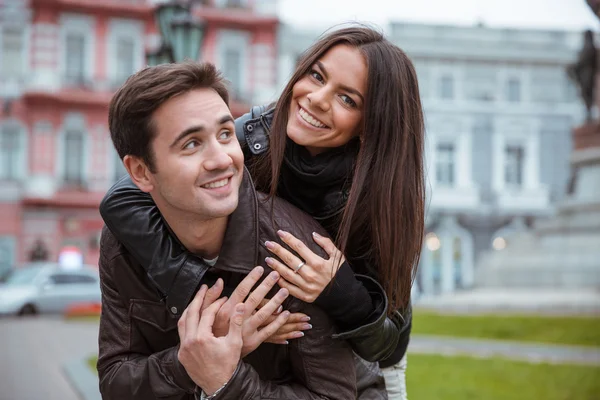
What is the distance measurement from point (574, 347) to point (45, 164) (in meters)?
20.9

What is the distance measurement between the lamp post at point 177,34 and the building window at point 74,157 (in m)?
19.8

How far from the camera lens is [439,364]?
321 inches

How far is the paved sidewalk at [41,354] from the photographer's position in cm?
794

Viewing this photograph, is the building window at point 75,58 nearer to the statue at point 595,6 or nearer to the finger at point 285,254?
the statue at point 595,6

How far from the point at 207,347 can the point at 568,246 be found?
14496 mm

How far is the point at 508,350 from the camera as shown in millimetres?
9609

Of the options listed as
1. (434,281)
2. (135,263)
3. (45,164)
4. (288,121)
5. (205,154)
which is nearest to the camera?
(205,154)

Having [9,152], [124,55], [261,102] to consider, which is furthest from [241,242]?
[124,55]

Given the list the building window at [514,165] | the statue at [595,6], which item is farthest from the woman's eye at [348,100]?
the building window at [514,165]

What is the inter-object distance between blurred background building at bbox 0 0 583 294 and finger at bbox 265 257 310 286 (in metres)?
22.6

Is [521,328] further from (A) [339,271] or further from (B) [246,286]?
(B) [246,286]

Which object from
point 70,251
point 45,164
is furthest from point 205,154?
point 45,164

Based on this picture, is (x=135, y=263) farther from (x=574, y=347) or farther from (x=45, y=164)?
(x=45, y=164)

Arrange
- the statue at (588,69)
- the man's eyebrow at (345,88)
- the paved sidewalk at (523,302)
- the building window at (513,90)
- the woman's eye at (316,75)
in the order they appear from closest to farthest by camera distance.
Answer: the man's eyebrow at (345,88) → the woman's eye at (316,75) → the paved sidewalk at (523,302) → the statue at (588,69) → the building window at (513,90)
